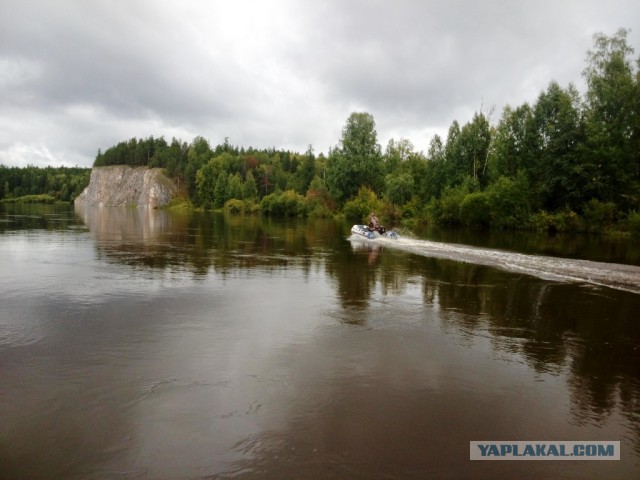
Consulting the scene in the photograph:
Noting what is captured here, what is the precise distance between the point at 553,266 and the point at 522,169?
142 ft

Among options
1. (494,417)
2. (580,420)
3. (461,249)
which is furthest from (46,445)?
(461,249)

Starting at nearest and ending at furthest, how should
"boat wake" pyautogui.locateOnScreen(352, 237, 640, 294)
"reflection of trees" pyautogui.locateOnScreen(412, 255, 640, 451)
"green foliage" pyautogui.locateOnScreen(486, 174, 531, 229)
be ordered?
"reflection of trees" pyautogui.locateOnScreen(412, 255, 640, 451) → "boat wake" pyautogui.locateOnScreen(352, 237, 640, 294) → "green foliage" pyautogui.locateOnScreen(486, 174, 531, 229)

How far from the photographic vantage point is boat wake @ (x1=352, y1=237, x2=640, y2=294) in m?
19.7

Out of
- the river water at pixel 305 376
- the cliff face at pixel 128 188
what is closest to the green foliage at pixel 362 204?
the river water at pixel 305 376

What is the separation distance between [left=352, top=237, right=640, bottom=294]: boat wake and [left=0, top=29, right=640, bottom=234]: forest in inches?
1072

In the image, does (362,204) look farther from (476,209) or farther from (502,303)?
(502,303)

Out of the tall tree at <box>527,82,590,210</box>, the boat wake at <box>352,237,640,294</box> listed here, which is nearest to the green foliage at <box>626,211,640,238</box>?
the tall tree at <box>527,82,590,210</box>

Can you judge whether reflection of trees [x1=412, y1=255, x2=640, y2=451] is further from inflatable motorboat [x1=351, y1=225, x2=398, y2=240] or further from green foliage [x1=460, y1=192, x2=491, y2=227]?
green foliage [x1=460, y1=192, x2=491, y2=227]

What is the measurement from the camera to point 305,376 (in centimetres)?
895

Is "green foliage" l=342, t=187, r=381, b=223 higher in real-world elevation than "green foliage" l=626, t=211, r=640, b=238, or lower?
higher

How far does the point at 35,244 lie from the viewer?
100 feet

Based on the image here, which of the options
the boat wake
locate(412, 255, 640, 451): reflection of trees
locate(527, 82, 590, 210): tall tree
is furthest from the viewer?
locate(527, 82, 590, 210): tall tree

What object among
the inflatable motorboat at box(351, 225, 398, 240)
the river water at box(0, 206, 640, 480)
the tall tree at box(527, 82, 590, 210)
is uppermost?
the tall tree at box(527, 82, 590, 210)

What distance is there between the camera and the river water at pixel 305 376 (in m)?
6.23
